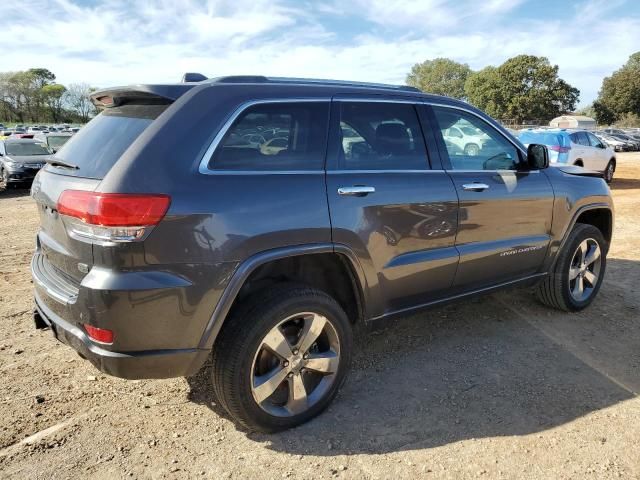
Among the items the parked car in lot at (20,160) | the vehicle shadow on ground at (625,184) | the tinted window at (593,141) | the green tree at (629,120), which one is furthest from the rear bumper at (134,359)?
the green tree at (629,120)

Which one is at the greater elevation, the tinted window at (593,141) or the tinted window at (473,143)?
the tinted window at (473,143)

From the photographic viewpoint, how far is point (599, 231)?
4586 millimetres

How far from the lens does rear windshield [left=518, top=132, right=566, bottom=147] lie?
45.5 feet

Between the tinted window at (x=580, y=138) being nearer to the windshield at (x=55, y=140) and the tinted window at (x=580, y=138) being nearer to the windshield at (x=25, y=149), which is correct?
the windshield at (x=25, y=149)

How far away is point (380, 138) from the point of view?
3.17 m

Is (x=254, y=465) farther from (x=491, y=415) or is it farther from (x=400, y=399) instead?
(x=491, y=415)

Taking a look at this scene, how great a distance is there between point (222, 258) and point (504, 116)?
74.1 metres

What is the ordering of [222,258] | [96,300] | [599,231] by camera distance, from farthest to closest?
[599,231] < [222,258] < [96,300]

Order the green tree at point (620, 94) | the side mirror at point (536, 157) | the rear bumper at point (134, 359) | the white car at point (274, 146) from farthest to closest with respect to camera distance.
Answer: the green tree at point (620, 94) → the side mirror at point (536, 157) → the white car at point (274, 146) → the rear bumper at point (134, 359)

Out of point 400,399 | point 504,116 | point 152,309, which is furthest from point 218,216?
point 504,116

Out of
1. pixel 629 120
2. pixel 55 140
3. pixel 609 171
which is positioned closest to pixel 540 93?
pixel 629 120

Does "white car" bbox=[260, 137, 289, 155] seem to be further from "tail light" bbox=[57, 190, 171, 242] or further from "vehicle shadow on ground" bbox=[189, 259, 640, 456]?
"vehicle shadow on ground" bbox=[189, 259, 640, 456]

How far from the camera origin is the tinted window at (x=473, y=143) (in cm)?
353

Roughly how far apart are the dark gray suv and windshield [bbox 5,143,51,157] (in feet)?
47.3
